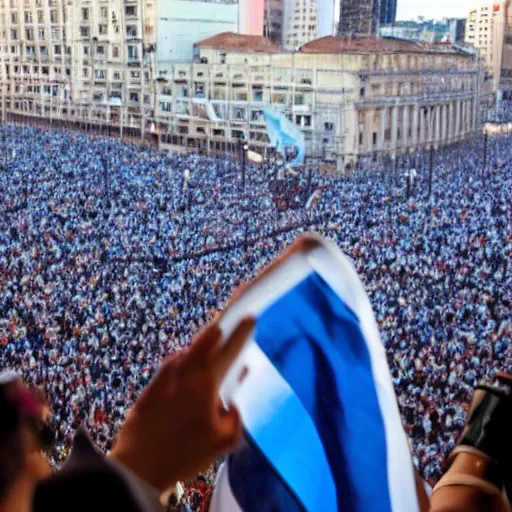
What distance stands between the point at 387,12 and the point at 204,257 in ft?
5.07

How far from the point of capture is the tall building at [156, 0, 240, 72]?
5.23 m

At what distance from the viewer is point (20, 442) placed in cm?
54

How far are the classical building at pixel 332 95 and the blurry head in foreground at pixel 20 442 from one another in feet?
13.7

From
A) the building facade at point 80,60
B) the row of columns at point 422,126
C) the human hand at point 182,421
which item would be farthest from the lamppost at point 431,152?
the human hand at point 182,421

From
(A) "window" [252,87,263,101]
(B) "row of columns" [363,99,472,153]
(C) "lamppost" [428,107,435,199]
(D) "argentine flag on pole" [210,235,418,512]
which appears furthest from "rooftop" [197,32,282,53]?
(D) "argentine flag on pole" [210,235,418,512]

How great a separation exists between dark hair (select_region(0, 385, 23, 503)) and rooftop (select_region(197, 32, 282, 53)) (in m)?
4.57

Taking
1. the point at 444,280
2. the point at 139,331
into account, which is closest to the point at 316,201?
the point at 444,280

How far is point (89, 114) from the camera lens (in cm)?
557

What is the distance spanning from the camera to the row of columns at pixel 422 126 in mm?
4770

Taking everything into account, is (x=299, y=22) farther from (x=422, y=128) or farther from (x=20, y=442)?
(x=20, y=442)

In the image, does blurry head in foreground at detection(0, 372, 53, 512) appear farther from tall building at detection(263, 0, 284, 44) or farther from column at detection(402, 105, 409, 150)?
tall building at detection(263, 0, 284, 44)

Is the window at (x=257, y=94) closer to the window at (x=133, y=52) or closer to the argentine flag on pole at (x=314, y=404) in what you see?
the window at (x=133, y=52)

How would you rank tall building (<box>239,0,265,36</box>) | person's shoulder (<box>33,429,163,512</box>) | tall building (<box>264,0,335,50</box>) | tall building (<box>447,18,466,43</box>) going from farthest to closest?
tall building (<box>239,0,265,36</box>) < tall building (<box>264,0,335,50</box>) < tall building (<box>447,18,466,43</box>) < person's shoulder (<box>33,429,163,512</box>)

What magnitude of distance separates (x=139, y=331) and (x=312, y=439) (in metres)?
3.66
